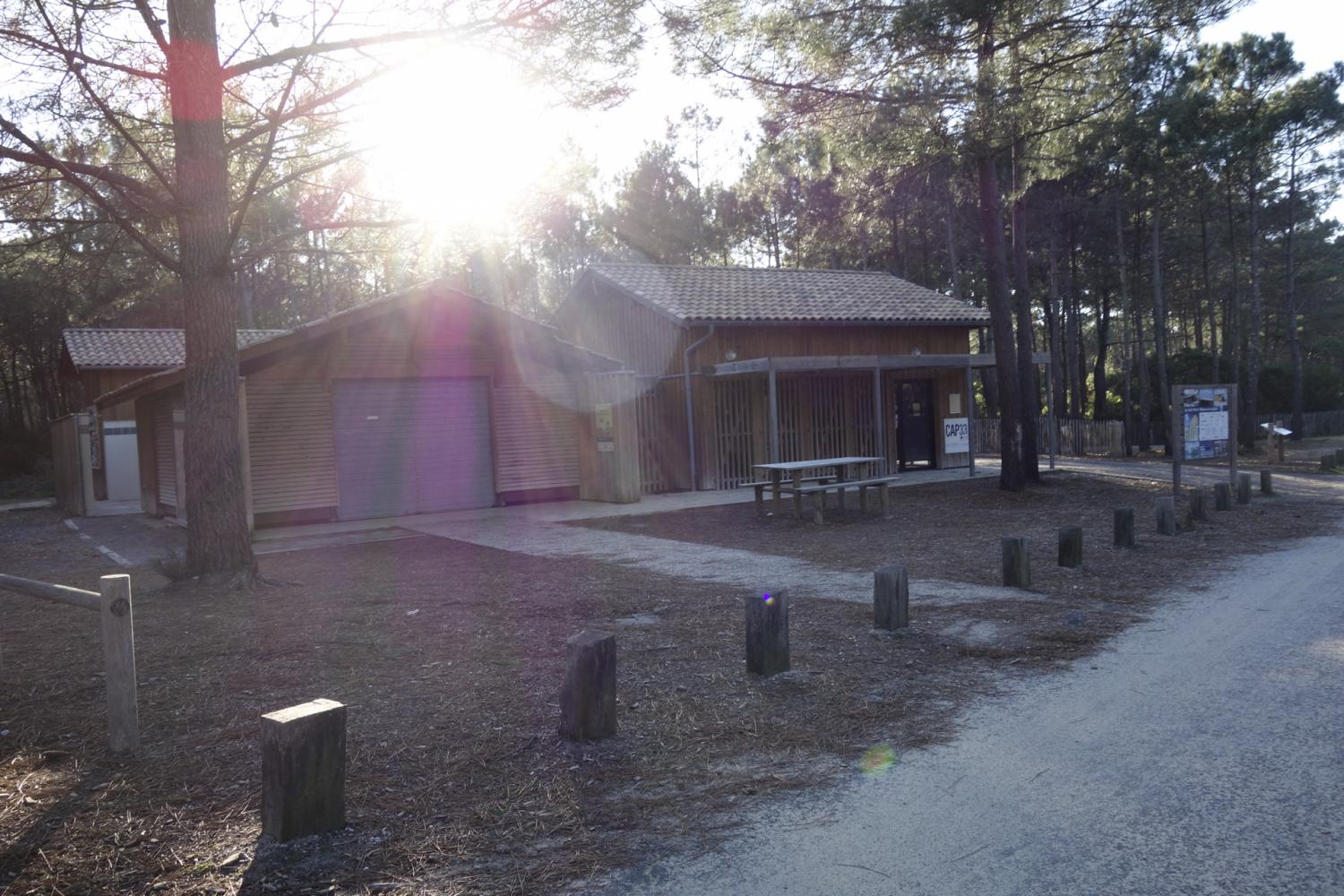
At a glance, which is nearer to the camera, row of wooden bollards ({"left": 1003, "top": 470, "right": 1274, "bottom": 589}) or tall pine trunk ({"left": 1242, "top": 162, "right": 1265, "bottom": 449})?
row of wooden bollards ({"left": 1003, "top": 470, "right": 1274, "bottom": 589})

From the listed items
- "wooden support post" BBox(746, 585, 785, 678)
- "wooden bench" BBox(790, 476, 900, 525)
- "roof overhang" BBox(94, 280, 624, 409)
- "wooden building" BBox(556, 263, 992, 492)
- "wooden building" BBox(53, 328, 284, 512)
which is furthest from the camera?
"wooden building" BBox(53, 328, 284, 512)

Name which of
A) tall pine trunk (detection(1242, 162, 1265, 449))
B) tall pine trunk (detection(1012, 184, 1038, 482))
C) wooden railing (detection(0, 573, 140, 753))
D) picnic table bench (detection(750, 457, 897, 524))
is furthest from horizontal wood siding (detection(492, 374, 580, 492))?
tall pine trunk (detection(1242, 162, 1265, 449))

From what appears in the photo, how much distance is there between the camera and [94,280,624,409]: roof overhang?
14.9 m

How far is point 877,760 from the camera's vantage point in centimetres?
452

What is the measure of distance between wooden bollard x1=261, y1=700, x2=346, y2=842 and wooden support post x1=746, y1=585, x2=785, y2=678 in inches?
105

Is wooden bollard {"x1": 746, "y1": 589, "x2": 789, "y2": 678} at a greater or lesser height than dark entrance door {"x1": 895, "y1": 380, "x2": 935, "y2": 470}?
lesser

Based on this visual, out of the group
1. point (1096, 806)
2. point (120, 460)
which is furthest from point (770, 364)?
point (120, 460)

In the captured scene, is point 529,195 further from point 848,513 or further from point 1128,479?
point 1128,479

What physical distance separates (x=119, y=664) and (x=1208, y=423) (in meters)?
15.5

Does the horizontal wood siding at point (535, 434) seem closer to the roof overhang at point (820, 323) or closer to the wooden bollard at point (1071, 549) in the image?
the roof overhang at point (820, 323)

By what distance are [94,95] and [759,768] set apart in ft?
27.5

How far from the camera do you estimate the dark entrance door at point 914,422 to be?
22.9 m

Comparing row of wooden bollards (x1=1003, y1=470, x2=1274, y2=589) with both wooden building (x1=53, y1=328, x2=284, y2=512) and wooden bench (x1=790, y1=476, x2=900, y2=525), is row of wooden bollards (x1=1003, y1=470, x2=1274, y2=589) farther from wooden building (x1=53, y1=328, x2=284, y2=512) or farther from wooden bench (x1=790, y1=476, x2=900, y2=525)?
wooden building (x1=53, y1=328, x2=284, y2=512)

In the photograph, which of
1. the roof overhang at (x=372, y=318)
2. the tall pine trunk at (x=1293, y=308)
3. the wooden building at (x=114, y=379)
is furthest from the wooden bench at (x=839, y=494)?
the tall pine trunk at (x=1293, y=308)
